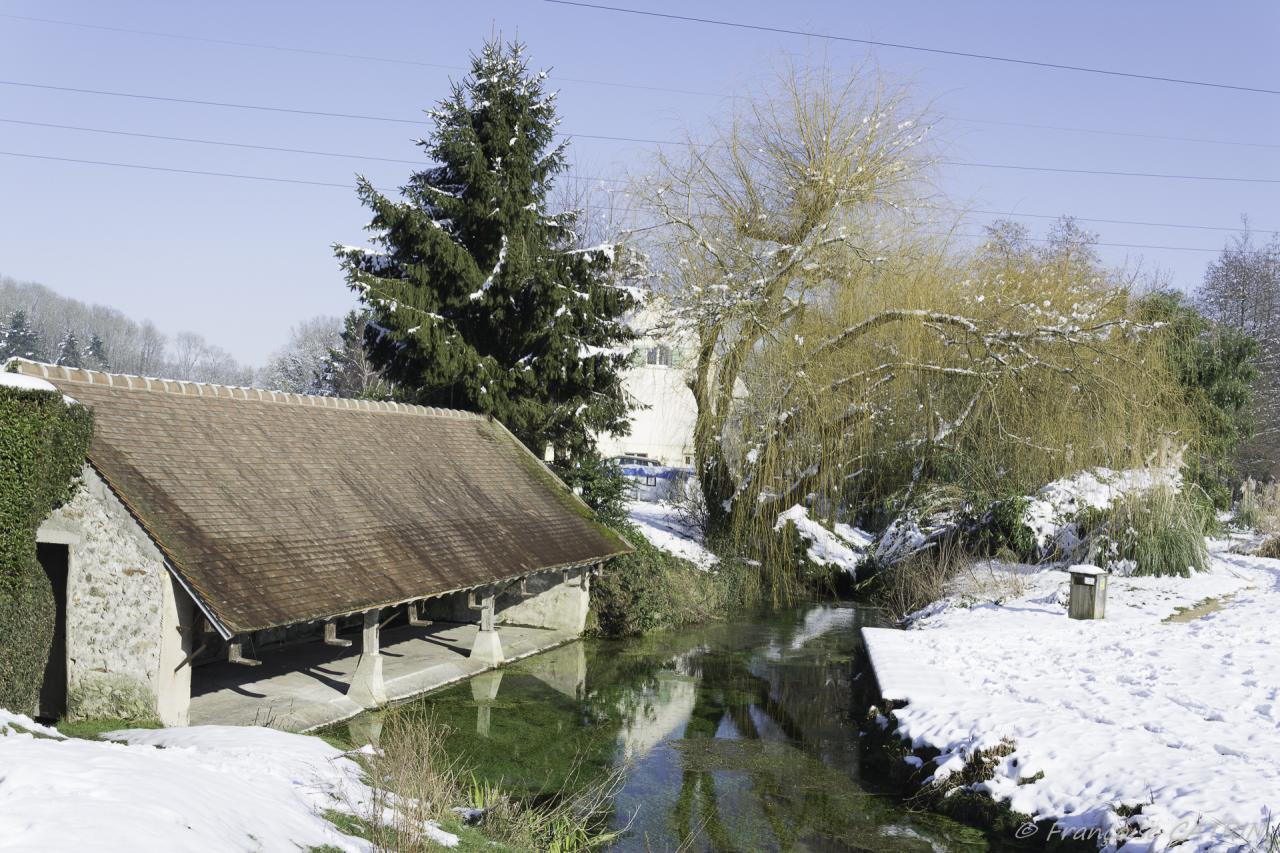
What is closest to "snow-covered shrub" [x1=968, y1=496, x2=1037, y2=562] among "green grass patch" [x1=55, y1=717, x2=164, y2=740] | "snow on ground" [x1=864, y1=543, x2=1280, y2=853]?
"snow on ground" [x1=864, y1=543, x2=1280, y2=853]

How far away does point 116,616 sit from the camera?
33.0 ft

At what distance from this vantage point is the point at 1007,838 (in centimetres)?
891

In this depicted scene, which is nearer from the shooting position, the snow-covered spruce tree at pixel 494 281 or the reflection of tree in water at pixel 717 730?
the reflection of tree in water at pixel 717 730

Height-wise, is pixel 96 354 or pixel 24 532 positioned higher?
pixel 96 354

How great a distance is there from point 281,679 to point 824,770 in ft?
23.8

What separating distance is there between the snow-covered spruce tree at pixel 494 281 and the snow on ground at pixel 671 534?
3268 millimetres

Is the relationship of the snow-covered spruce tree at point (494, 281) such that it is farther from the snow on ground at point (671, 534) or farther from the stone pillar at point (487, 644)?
the stone pillar at point (487, 644)

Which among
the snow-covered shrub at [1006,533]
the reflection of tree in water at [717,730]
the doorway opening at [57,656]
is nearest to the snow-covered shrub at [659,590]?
the reflection of tree in water at [717,730]

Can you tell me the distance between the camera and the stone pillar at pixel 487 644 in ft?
50.0

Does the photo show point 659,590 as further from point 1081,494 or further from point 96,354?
point 96,354

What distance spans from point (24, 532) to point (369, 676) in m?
4.50

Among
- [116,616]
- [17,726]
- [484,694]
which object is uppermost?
[116,616]

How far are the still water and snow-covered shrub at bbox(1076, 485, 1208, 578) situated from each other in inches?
221

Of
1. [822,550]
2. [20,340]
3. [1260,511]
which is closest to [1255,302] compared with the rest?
[1260,511]
